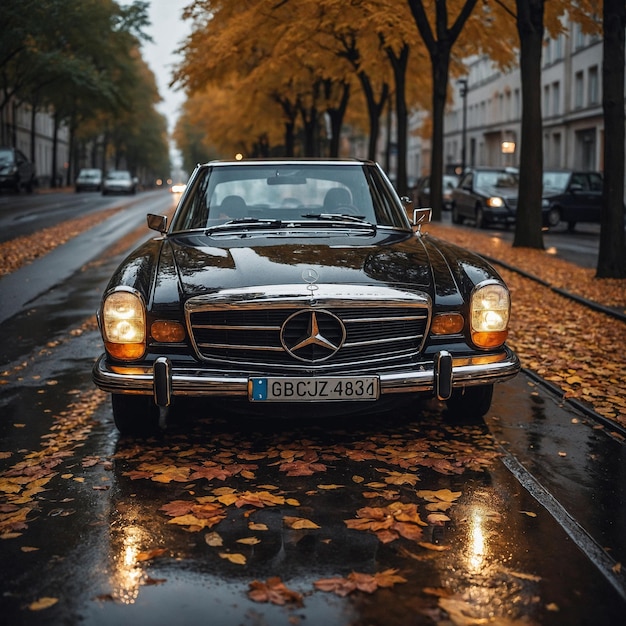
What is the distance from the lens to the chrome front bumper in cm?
514

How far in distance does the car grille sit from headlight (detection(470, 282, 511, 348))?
308mm

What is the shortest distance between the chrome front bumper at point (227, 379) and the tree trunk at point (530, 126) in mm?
13453

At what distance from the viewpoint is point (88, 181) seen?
63.5 meters

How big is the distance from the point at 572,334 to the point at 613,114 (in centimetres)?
538

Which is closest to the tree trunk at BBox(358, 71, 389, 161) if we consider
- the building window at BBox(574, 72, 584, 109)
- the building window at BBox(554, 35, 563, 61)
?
the building window at BBox(574, 72, 584, 109)

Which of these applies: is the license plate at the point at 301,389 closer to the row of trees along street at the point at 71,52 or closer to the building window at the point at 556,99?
the row of trees along street at the point at 71,52

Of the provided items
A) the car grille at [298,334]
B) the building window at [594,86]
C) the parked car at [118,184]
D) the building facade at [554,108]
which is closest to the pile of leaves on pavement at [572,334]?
the car grille at [298,334]

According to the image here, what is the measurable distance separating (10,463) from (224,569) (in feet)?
6.37

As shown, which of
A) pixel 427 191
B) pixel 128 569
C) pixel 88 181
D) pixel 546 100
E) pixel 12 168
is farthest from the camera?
pixel 88 181

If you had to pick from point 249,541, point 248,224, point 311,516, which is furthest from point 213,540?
point 248,224

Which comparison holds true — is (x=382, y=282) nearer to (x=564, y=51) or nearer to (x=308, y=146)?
(x=308, y=146)

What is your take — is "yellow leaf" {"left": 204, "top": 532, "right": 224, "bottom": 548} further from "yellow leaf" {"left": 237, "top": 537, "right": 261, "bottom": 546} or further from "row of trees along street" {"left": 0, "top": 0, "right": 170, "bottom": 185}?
"row of trees along street" {"left": 0, "top": 0, "right": 170, "bottom": 185}

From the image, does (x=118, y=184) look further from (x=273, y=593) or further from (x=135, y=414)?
(x=273, y=593)

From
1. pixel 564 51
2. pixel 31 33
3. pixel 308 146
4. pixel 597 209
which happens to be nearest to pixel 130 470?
pixel 597 209
